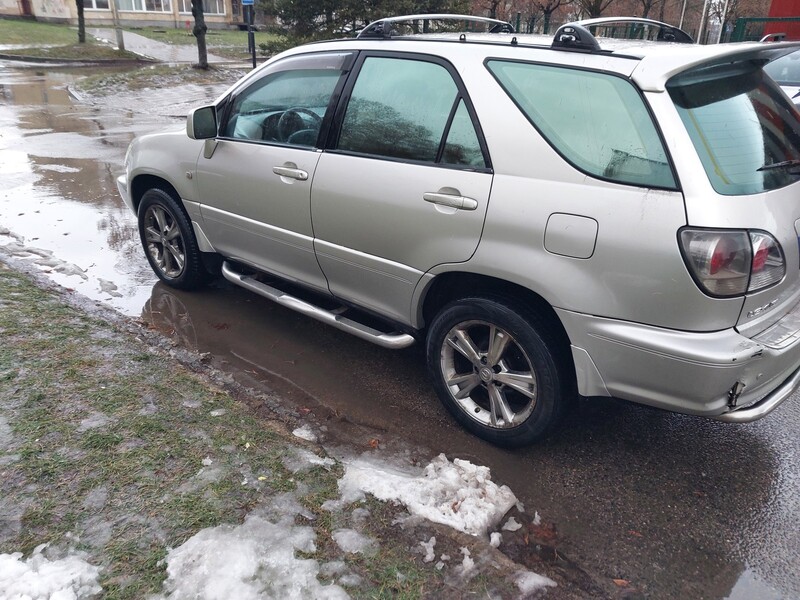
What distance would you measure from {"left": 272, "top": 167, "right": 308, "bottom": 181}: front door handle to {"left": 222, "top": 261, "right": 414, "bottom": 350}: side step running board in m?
0.77

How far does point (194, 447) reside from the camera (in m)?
2.94

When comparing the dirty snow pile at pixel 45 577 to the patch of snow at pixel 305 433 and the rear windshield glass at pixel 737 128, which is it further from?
the rear windshield glass at pixel 737 128

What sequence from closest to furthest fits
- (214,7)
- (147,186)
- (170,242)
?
(170,242)
(147,186)
(214,7)

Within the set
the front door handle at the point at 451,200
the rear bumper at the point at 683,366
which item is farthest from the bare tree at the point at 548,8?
the rear bumper at the point at 683,366

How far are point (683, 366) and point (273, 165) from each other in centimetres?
260

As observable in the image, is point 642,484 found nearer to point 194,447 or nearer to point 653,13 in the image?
point 194,447

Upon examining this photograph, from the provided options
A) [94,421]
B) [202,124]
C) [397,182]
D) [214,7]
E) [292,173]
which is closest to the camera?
[94,421]

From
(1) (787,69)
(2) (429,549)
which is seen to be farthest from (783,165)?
(1) (787,69)

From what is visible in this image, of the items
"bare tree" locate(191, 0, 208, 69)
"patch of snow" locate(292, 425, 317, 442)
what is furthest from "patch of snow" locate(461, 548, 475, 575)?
"bare tree" locate(191, 0, 208, 69)

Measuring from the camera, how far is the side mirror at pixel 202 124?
13.5ft

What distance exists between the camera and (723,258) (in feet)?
7.69

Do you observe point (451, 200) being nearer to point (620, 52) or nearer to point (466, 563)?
point (620, 52)

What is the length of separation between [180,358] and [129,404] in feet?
2.54

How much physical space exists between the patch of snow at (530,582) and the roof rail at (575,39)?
87.3 inches
